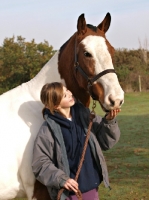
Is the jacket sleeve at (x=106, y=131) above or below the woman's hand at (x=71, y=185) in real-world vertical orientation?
above

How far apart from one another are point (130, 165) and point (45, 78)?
16.1 ft

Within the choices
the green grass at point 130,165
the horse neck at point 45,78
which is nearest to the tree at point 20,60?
the green grass at point 130,165

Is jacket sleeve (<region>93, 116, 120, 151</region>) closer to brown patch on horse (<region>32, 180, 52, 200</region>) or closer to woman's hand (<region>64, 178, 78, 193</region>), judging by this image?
woman's hand (<region>64, 178, 78, 193</region>)

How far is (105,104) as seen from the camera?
9.00 ft

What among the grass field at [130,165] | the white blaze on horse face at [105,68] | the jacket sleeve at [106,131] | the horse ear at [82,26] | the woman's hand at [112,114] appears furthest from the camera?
the grass field at [130,165]

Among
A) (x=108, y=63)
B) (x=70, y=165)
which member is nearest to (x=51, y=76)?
(x=108, y=63)

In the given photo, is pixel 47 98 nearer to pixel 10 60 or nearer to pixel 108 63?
pixel 108 63

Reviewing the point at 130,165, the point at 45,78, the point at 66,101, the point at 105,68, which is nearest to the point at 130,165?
the point at 130,165

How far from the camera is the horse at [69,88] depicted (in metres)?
2.84

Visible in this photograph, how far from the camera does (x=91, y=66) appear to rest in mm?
2912

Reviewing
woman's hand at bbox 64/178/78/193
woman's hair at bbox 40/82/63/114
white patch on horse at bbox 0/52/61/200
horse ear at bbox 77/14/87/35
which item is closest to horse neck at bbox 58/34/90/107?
horse ear at bbox 77/14/87/35

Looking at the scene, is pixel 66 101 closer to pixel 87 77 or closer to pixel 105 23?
pixel 87 77

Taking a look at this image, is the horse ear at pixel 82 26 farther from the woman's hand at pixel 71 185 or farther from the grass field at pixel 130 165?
the grass field at pixel 130 165

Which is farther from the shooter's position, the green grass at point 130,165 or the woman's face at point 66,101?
the green grass at point 130,165
